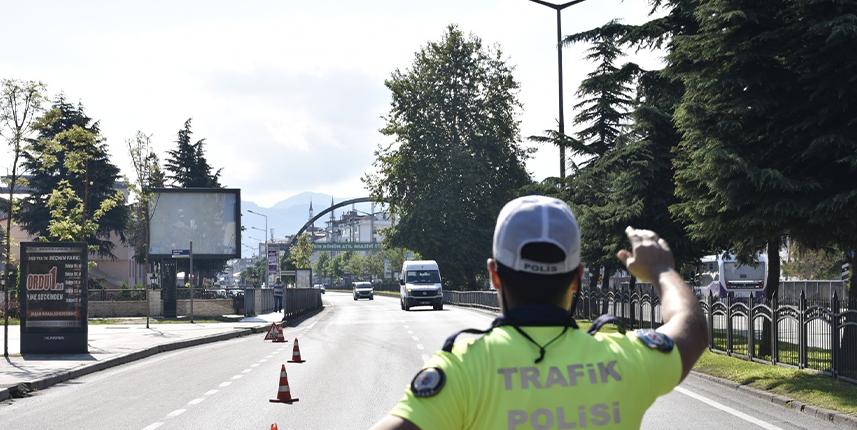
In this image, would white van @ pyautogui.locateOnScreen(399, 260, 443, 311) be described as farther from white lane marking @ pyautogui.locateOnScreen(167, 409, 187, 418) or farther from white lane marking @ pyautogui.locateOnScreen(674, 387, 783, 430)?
white lane marking @ pyautogui.locateOnScreen(167, 409, 187, 418)

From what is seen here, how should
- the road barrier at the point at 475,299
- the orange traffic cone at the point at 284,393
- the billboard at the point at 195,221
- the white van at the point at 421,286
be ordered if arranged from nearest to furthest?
1. the orange traffic cone at the point at 284,393
2. the billboard at the point at 195,221
3. the road barrier at the point at 475,299
4. the white van at the point at 421,286

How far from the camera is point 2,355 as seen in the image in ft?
78.6

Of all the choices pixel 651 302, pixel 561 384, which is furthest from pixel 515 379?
pixel 651 302

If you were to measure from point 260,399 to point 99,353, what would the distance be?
10626 millimetres

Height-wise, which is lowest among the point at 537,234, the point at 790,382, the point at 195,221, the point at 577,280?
the point at 790,382

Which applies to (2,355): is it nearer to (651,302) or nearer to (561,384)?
(651,302)

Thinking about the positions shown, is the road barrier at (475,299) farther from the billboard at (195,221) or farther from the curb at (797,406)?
the curb at (797,406)

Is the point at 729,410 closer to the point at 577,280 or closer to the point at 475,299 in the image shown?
the point at 577,280

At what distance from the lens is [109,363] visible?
22.4 metres

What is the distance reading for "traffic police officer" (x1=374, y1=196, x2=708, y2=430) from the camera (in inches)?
102

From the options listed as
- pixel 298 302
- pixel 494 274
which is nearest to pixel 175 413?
pixel 494 274

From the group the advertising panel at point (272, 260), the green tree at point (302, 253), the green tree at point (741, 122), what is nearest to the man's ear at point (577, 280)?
the green tree at point (741, 122)

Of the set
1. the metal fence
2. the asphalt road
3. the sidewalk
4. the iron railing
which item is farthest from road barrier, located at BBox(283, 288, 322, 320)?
the metal fence

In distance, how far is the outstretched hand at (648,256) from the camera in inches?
115
